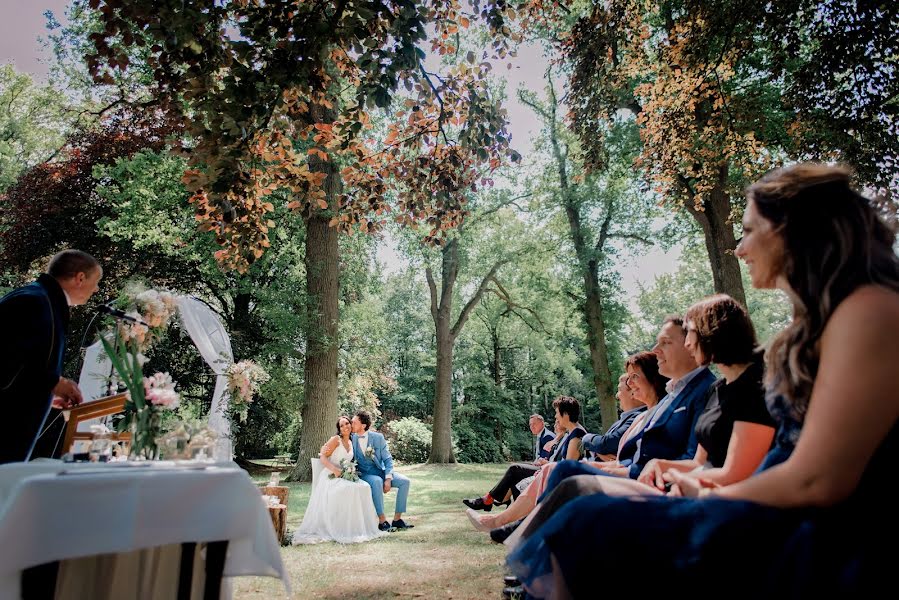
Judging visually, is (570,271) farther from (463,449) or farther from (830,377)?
(830,377)

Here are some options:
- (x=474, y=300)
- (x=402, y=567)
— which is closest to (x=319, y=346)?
(x=402, y=567)

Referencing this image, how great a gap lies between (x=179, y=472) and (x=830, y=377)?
2475 mm

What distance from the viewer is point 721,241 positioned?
37.1ft

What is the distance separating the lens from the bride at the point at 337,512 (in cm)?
694

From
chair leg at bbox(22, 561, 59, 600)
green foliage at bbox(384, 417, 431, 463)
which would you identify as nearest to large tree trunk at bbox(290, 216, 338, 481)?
chair leg at bbox(22, 561, 59, 600)

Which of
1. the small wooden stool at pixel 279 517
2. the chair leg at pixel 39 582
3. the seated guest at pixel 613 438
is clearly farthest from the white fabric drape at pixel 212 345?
the chair leg at pixel 39 582

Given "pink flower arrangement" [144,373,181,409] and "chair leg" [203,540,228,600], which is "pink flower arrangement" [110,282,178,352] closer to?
"pink flower arrangement" [144,373,181,409]

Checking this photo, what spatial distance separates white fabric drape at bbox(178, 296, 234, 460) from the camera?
30.8ft

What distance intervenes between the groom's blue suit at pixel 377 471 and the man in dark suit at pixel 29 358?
5155 millimetres

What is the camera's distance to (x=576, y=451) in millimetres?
6012

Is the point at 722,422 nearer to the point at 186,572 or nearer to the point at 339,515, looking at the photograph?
the point at 186,572

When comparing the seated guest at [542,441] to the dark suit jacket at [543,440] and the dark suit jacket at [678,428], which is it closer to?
the dark suit jacket at [543,440]

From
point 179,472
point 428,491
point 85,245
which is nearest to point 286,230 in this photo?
point 85,245

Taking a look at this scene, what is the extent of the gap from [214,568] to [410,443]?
2463 centimetres
